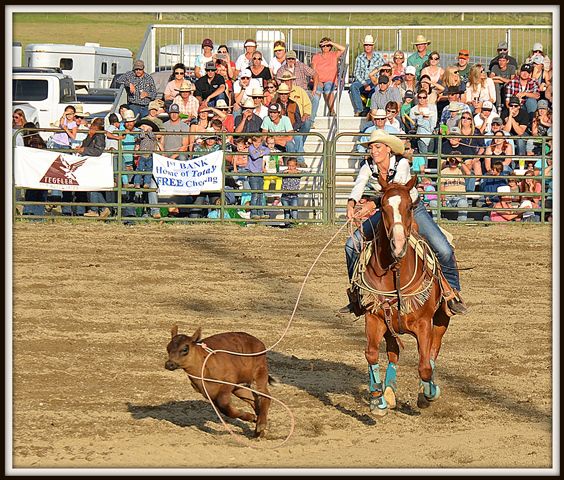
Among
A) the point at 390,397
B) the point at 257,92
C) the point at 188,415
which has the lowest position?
the point at 188,415

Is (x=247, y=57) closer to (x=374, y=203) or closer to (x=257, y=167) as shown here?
(x=257, y=167)

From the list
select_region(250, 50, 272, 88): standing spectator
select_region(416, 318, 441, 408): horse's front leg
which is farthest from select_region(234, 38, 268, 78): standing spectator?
select_region(416, 318, 441, 408): horse's front leg

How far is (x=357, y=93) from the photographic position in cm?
2053

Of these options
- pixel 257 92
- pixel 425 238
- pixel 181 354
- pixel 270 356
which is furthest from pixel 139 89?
pixel 181 354

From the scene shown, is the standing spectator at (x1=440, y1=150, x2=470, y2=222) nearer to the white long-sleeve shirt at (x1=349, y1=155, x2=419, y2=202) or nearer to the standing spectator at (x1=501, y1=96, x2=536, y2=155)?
the standing spectator at (x1=501, y1=96, x2=536, y2=155)

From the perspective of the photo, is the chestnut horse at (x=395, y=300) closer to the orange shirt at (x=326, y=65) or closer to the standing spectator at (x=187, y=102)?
the standing spectator at (x=187, y=102)

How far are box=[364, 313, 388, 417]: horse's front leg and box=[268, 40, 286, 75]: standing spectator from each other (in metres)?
12.4

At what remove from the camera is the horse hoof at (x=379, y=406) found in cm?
830

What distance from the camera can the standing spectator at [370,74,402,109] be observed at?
19.2 meters

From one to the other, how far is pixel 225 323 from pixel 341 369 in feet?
6.89

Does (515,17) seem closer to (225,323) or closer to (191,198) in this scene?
(191,198)

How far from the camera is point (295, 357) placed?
34.2 feet

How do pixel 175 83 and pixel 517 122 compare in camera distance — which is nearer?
pixel 517 122

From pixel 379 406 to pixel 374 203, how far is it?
4.73 ft
